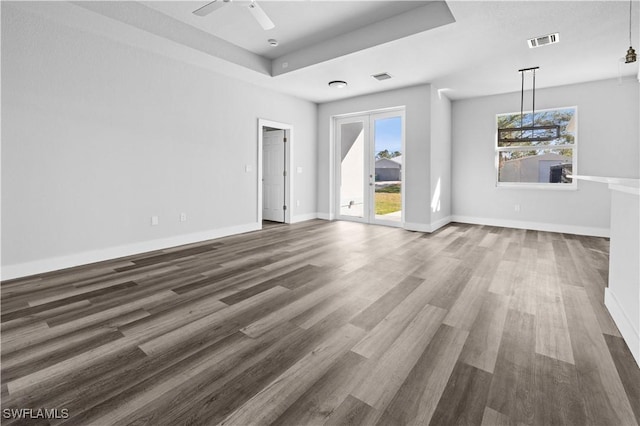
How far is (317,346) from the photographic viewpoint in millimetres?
1911

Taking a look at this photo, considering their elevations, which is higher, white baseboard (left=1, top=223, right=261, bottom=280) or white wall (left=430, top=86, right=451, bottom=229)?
white wall (left=430, top=86, right=451, bottom=229)

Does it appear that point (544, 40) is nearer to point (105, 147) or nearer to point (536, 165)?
point (536, 165)

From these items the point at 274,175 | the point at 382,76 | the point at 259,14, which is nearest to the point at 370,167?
the point at 382,76

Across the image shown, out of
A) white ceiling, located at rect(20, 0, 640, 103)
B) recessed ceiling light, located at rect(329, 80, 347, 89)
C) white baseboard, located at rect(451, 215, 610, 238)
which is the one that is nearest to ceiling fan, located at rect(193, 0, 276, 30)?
white ceiling, located at rect(20, 0, 640, 103)

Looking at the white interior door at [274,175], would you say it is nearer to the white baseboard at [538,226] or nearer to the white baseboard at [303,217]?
the white baseboard at [303,217]

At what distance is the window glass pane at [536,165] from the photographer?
588 centimetres

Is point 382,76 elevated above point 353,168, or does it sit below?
above

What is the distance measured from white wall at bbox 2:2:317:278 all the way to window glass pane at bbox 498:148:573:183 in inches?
216

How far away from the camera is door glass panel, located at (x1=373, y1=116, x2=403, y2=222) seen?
21.0 ft

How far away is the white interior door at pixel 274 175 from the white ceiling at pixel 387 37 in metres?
1.70

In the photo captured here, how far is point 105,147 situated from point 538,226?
7586mm

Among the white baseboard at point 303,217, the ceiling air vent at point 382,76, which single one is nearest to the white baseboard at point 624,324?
the ceiling air vent at point 382,76

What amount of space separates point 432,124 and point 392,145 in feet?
3.04

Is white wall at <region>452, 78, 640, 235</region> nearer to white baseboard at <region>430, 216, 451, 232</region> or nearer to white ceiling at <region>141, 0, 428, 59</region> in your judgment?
white baseboard at <region>430, 216, 451, 232</region>
